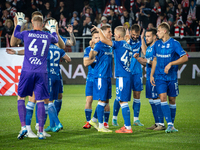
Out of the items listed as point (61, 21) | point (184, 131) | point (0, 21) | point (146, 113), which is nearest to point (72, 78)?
point (61, 21)

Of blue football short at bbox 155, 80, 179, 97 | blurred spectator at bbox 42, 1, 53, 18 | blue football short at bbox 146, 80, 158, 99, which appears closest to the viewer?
blue football short at bbox 155, 80, 179, 97

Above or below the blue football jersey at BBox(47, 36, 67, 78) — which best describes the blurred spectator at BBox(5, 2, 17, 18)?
above

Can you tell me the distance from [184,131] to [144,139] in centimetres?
113

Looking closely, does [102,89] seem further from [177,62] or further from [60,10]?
[60,10]

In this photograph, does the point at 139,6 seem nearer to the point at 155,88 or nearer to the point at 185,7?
the point at 185,7

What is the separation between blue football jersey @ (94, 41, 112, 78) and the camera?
20.2ft

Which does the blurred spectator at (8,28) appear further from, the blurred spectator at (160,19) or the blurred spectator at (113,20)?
the blurred spectator at (160,19)

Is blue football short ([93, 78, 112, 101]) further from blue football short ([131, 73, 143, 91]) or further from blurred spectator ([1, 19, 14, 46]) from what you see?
blurred spectator ([1, 19, 14, 46])

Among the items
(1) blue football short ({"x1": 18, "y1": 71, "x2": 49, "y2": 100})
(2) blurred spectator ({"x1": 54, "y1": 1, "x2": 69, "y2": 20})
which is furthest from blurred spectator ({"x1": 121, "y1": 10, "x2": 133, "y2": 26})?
(1) blue football short ({"x1": 18, "y1": 71, "x2": 49, "y2": 100})

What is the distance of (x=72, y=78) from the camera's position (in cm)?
1680

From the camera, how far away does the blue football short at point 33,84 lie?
17.3 ft

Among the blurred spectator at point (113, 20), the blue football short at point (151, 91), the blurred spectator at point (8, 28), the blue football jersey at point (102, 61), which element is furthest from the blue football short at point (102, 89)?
the blurred spectator at point (8, 28)

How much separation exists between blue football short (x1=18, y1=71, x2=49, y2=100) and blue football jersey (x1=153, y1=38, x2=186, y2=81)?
2.36 m

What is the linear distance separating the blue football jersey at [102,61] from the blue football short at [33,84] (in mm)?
1286
